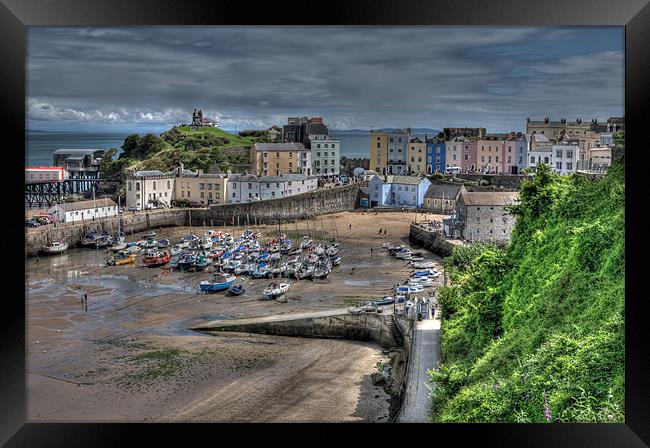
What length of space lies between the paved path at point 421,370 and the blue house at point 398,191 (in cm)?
1222

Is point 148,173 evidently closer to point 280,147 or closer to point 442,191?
point 280,147

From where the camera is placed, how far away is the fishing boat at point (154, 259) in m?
14.5

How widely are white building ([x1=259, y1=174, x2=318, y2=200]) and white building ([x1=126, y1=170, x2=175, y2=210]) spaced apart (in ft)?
9.11

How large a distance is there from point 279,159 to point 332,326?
49.0 ft

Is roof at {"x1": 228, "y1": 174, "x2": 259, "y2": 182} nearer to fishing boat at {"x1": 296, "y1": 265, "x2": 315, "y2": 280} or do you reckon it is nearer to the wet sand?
the wet sand

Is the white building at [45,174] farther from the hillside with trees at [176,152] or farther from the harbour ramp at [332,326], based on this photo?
the harbour ramp at [332,326]

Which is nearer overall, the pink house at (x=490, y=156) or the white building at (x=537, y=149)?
the white building at (x=537, y=149)

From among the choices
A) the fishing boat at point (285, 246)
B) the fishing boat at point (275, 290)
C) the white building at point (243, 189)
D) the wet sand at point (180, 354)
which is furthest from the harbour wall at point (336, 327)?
the white building at point (243, 189)

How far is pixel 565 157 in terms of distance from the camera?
19234 millimetres

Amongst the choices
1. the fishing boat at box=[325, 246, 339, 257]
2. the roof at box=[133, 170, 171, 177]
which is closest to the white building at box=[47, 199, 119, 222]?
the roof at box=[133, 170, 171, 177]

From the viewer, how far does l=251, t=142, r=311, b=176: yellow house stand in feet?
78.5
